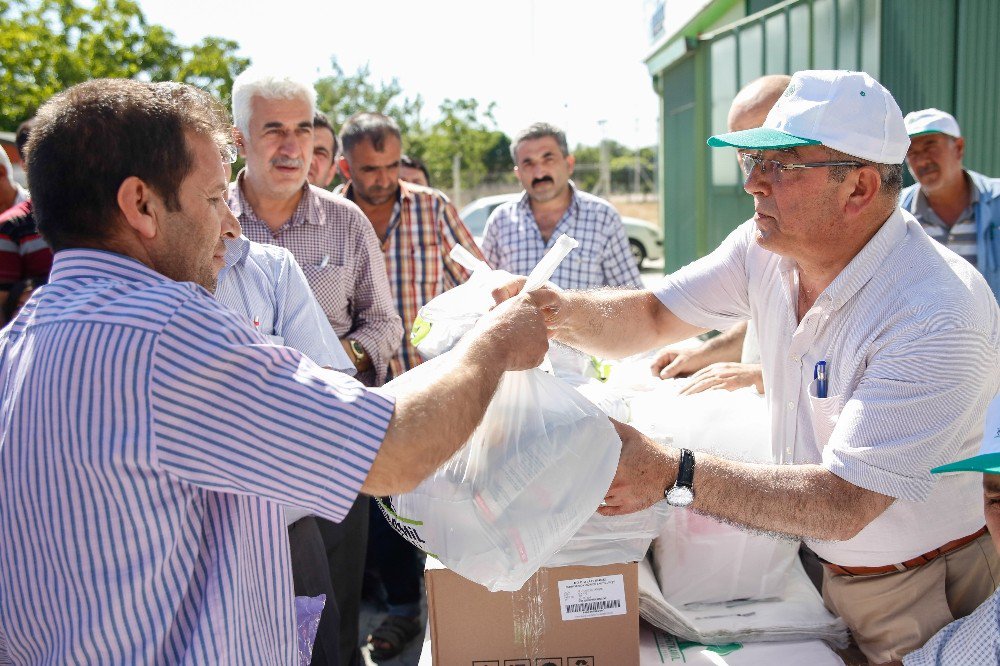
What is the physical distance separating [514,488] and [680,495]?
1.28 feet

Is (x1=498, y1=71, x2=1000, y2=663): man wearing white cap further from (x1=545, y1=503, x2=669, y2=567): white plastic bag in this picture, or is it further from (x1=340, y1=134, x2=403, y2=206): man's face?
(x1=340, y1=134, x2=403, y2=206): man's face

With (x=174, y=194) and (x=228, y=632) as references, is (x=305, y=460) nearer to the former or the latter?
(x=228, y=632)

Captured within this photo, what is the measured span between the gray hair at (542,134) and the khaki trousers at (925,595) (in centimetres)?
342

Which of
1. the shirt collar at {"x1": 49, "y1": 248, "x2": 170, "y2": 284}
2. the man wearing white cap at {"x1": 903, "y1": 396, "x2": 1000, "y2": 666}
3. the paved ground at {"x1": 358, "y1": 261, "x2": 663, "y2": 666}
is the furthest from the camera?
the paved ground at {"x1": 358, "y1": 261, "x2": 663, "y2": 666}

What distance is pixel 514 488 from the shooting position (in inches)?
68.1

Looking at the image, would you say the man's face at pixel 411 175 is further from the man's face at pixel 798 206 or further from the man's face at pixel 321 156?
the man's face at pixel 798 206

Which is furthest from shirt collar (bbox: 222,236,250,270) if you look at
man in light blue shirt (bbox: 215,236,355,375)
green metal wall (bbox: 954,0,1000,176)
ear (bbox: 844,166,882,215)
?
green metal wall (bbox: 954,0,1000,176)

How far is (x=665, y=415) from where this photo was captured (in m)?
2.40

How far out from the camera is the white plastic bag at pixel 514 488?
5.65 feet

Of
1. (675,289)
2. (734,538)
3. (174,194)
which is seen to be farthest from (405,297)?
(174,194)

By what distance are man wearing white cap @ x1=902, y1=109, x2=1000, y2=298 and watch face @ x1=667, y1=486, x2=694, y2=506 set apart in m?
3.12

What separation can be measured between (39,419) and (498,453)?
877 mm

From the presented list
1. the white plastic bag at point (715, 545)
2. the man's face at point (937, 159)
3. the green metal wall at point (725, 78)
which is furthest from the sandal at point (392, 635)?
the green metal wall at point (725, 78)

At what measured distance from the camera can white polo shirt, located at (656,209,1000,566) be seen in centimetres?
174
